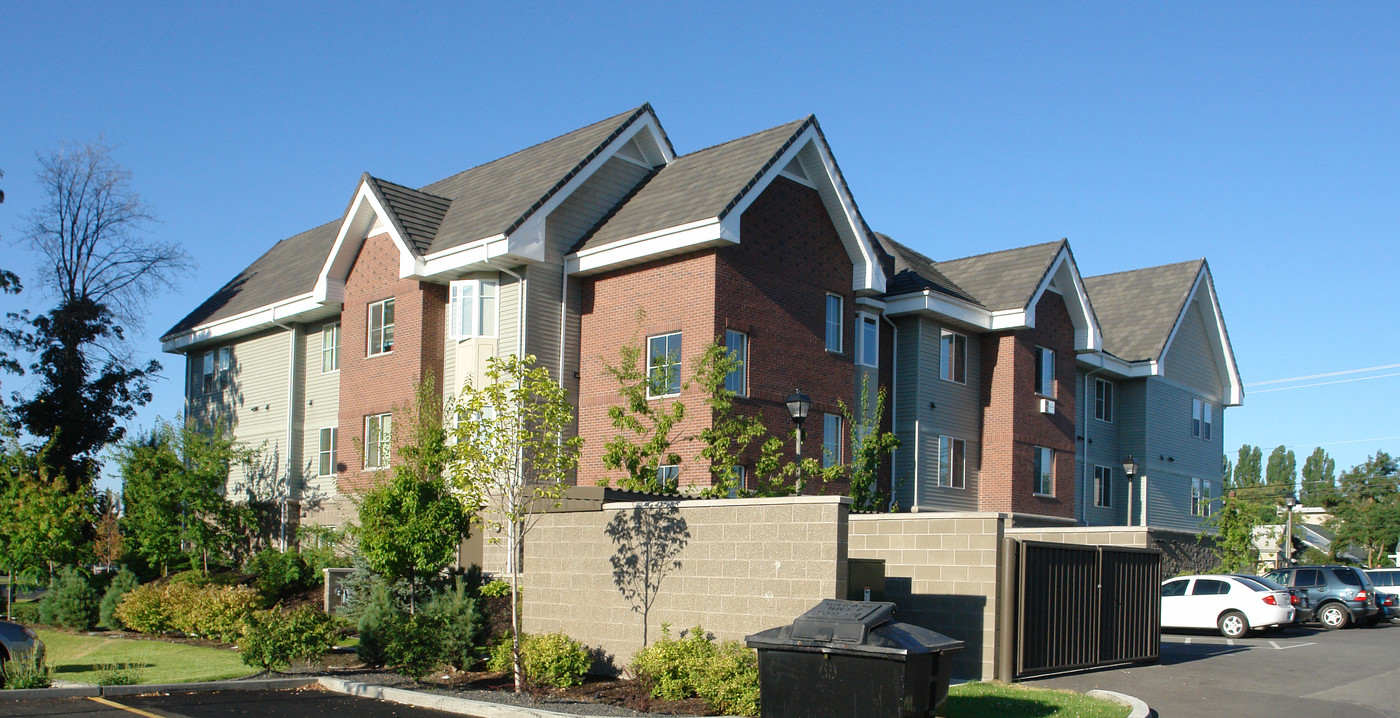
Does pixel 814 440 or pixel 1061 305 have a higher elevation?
pixel 1061 305

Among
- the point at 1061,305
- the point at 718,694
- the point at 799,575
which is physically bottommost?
the point at 718,694

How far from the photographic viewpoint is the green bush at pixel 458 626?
16.1 m

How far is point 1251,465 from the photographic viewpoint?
13162cm

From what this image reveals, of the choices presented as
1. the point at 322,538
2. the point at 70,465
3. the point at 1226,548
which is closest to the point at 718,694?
the point at 322,538

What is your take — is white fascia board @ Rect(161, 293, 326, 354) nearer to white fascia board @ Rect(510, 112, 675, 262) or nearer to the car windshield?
white fascia board @ Rect(510, 112, 675, 262)

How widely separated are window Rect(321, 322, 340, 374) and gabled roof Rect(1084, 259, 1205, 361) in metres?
25.0

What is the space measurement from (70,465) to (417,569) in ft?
77.4

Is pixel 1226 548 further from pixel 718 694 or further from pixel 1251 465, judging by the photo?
pixel 1251 465

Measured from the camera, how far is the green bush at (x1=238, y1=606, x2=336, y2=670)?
16.0 meters

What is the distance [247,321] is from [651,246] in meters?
16.1

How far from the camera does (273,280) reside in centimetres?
3650

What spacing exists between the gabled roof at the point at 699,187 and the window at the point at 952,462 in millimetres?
10032

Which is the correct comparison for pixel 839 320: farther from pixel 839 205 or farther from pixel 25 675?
pixel 25 675

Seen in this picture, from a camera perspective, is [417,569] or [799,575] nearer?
[799,575]
